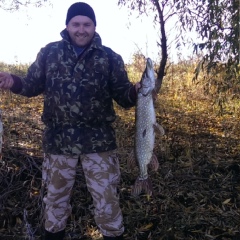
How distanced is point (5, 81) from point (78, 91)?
59 centimetres

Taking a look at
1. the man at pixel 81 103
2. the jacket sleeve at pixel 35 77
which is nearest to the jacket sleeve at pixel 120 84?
the man at pixel 81 103

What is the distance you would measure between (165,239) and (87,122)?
1.65 meters

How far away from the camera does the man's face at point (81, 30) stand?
11.3 ft

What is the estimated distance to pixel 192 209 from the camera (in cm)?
491

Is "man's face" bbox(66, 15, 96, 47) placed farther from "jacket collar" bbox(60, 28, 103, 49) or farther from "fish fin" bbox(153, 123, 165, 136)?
"fish fin" bbox(153, 123, 165, 136)

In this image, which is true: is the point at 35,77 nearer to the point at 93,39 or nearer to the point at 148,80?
the point at 93,39

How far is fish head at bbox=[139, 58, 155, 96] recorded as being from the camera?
3129 mm

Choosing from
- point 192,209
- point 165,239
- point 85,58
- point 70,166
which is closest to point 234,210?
point 192,209

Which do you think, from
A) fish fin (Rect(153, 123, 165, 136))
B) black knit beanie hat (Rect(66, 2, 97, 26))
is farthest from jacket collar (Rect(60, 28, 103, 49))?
fish fin (Rect(153, 123, 165, 136))

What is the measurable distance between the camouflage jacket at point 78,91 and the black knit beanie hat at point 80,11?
0.47 ft

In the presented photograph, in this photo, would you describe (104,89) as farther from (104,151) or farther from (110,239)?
(110,239)

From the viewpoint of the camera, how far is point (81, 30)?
3.44 meters

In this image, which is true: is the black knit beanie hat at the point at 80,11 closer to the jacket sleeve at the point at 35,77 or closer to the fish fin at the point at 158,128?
the jacket sleeve at the point at 35,77

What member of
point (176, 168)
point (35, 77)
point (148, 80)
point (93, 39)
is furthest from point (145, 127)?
point (176, 168)
